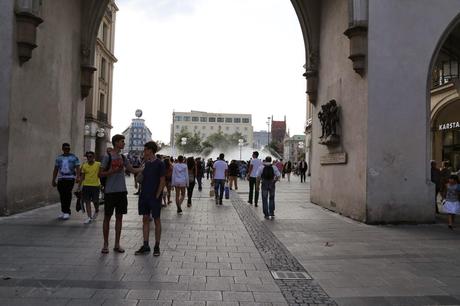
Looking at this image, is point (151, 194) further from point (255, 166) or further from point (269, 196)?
point (255, 166)

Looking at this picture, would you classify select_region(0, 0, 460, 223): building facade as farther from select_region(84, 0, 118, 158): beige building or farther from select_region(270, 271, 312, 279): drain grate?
select_region(84, 0, 118, 158): beige building

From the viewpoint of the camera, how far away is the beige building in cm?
4391

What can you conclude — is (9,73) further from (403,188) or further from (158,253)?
(403,188)

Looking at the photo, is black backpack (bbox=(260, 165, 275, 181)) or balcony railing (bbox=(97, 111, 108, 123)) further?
balcony railing (bbox=(97, 111, 108, 123))

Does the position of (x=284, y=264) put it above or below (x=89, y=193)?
below

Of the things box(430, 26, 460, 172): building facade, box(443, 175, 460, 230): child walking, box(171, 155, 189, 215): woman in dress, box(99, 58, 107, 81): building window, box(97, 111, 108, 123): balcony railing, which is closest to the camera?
box(443, 175, 460, 230): child walking

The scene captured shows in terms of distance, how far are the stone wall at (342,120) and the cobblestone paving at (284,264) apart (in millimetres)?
2592

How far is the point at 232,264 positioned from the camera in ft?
23.5

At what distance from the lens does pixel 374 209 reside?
1188 centimetres

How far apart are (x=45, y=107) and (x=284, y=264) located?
979 centimetres

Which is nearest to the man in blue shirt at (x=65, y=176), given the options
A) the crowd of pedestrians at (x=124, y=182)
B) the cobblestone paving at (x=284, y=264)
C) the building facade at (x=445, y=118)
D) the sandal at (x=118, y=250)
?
the crowd of pedestrians at (x=124, y=182)

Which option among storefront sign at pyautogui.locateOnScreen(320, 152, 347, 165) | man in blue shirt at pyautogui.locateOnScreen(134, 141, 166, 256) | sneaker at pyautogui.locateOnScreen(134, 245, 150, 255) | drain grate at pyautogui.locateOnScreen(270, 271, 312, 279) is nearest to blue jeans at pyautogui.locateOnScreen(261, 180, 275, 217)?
storefront sign at pyautogui.locateOnScreen(320, 152, 347, 165)

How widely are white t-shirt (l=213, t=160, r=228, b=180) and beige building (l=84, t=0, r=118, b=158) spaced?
1064 inches

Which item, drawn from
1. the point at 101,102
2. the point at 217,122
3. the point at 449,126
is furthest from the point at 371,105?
the point at 217,122
